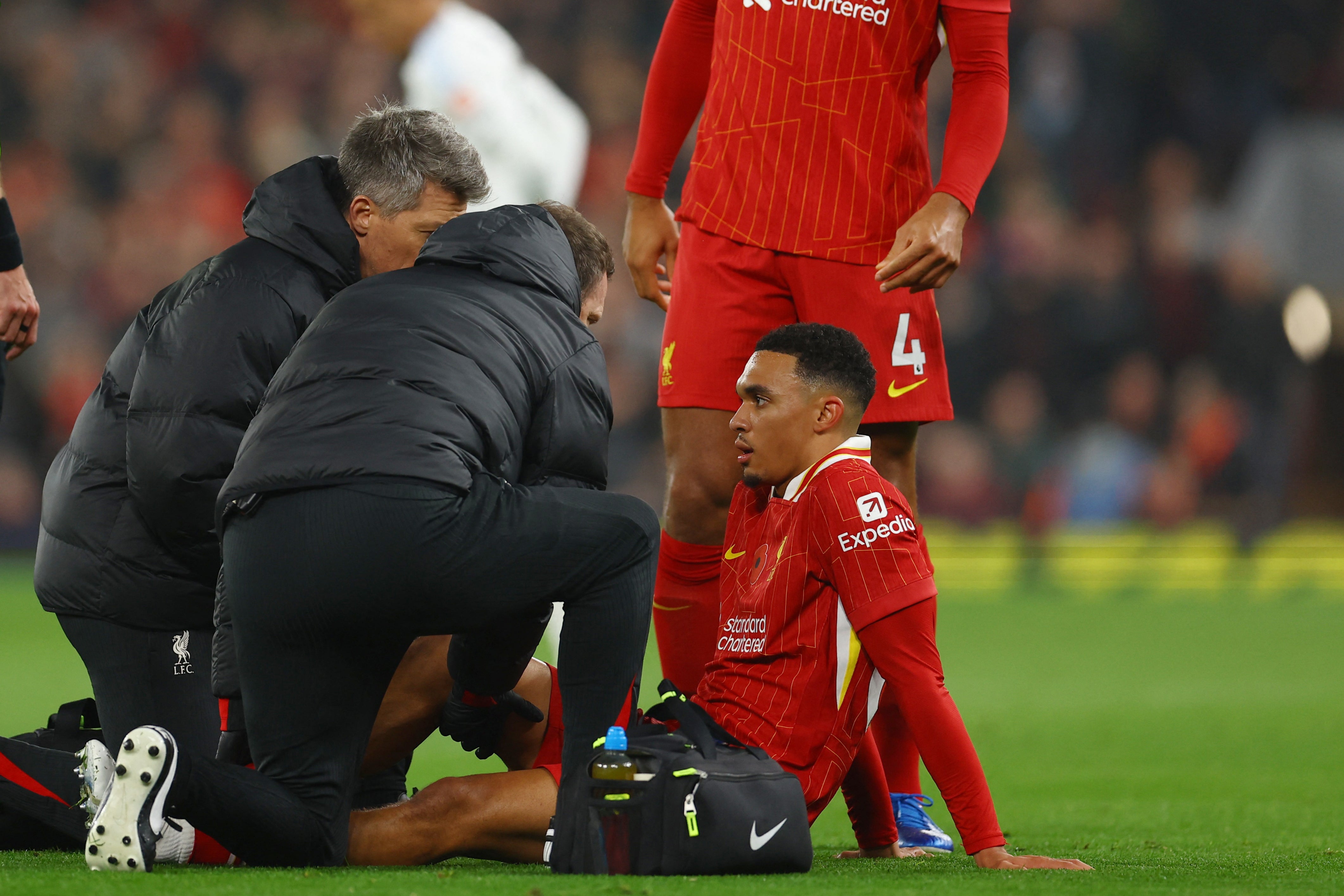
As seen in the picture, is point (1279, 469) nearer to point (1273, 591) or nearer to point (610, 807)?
point (1273, 591)

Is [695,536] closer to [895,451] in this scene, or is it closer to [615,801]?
[895,451]

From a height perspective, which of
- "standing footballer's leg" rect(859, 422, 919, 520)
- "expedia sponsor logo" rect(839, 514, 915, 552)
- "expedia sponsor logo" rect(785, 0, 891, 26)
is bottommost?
"expedia sponsor logo" rect(839, 514, 915, 552)


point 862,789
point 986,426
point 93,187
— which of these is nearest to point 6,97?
point 93,187

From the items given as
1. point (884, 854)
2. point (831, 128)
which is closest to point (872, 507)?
point (884, 854)

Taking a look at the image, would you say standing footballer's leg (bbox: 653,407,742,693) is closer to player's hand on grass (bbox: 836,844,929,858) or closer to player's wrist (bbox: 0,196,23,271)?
player's hand on grass (bbox: 836,844,929,858)

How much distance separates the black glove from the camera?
3197 mm

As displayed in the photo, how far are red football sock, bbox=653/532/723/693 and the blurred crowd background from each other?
8.12m

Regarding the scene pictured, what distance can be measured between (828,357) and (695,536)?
713 mm

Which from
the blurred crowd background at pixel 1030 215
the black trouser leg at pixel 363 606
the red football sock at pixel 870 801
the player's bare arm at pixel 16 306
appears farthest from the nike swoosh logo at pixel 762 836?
the blurred crowd background at pixel 1030 215

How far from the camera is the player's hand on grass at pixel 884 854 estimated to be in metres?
3.17

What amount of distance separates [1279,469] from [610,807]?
444 inches

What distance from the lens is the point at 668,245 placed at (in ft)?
13.6

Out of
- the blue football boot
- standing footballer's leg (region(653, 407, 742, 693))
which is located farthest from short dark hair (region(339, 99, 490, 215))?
the blue football boot

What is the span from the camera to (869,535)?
2.91 metres
